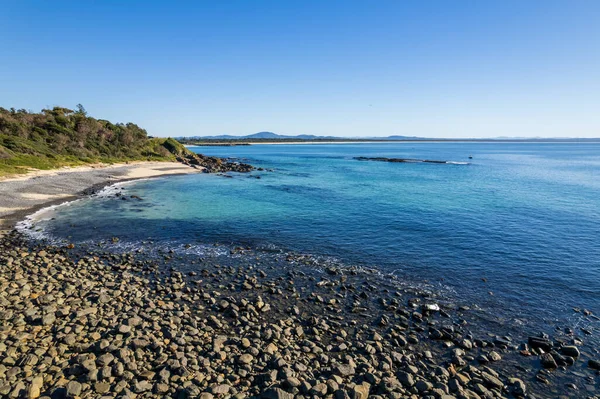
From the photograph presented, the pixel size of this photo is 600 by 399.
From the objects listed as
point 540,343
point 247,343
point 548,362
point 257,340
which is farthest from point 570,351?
point 247,343

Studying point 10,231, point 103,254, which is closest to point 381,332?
point 103,254

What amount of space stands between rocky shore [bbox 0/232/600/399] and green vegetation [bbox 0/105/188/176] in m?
47.0

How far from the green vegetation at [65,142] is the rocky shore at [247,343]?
47.0 meters

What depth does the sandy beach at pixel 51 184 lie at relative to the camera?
112 ft

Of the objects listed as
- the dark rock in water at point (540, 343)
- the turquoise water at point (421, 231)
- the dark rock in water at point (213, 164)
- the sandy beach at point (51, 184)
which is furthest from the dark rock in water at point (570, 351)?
the dark rock in water at point (213, 164)

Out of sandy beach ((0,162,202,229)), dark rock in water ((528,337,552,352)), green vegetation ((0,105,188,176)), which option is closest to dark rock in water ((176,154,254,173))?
green vegetation ((0,105,188,176))

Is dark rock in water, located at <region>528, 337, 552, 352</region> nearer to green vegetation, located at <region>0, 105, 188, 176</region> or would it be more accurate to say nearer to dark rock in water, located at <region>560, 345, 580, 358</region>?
dark rock in water, located at <region>560, 345, 580, 358</region>

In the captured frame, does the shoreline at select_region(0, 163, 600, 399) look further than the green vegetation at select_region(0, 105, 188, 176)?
No

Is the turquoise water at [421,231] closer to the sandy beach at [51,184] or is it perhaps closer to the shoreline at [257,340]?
the shoreline at [257,340]

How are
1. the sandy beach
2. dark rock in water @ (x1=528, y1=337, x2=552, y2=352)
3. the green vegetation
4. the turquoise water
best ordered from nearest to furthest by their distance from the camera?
dark rock in water @ (x1=528, y1=337, x2=552, y2=352) → the turquoise water → the sandy beach → the green vegetation

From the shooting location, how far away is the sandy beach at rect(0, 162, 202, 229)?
34031 mm

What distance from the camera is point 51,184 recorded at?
47.5m

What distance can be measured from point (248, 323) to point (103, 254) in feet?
47.6

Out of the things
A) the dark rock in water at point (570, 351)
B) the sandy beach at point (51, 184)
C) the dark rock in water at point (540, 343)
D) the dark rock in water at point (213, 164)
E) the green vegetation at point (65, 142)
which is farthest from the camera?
the dark rock in water at point (213, 164)
